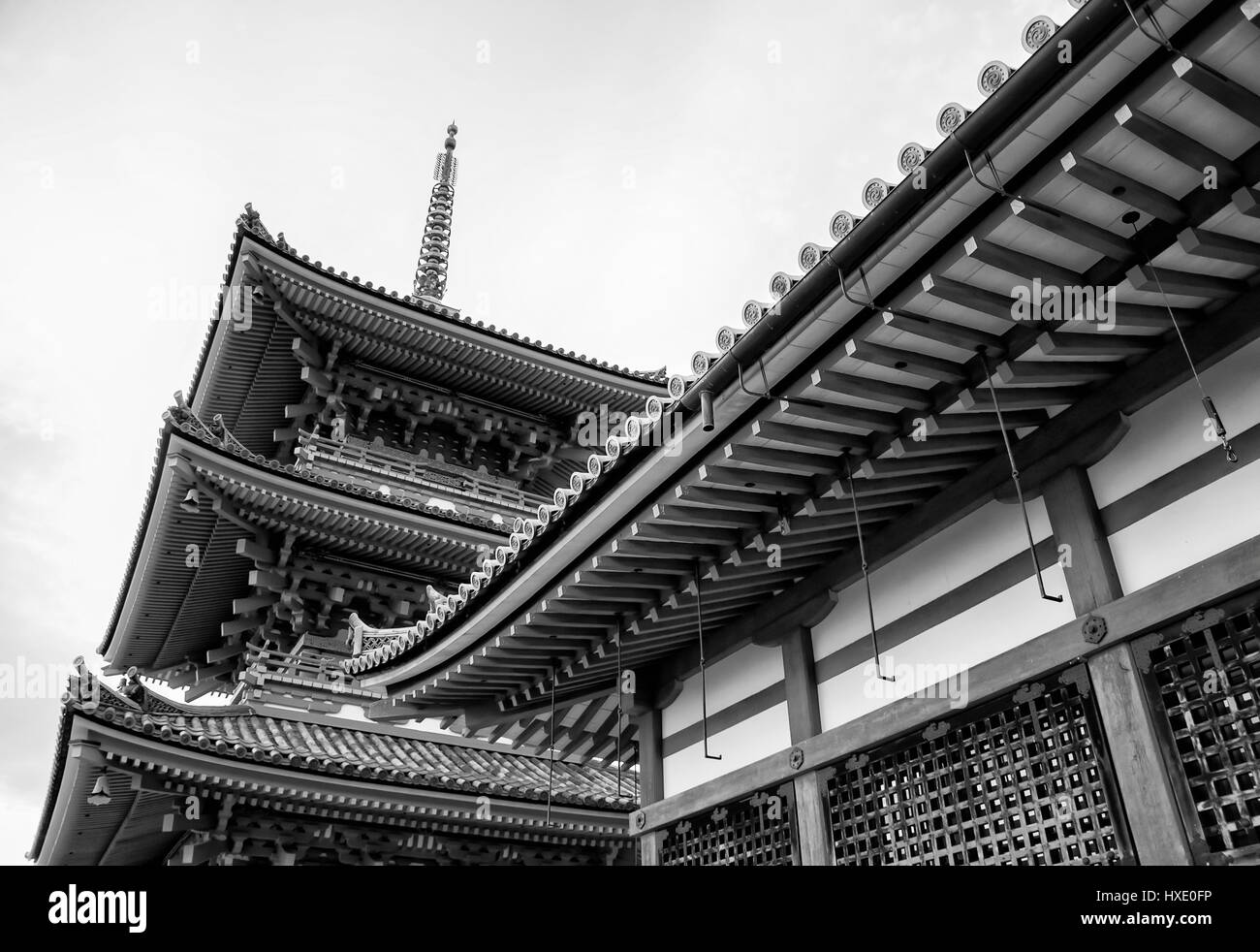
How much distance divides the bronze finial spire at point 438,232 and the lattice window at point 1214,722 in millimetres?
18994

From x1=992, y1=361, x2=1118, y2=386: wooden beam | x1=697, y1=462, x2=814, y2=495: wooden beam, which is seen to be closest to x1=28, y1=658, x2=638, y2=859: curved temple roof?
x1=697, y1=462, x2=814, y2=495: wooden beam

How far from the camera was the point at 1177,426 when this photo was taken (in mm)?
5227

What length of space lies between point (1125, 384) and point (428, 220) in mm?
21759

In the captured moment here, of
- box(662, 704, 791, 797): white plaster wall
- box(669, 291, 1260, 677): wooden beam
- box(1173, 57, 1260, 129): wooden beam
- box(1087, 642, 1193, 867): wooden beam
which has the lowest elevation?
box(1087, 642, 1193, 867): wooden beam

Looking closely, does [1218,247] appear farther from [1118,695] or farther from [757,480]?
[757,480]

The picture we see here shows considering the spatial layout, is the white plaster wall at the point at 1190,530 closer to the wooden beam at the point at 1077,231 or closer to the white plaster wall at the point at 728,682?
the wooden beam at the point at 1077,231

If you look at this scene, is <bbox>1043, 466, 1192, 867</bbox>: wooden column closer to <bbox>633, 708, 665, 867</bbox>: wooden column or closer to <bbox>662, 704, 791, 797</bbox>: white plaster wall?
<bbox>662, 704, 791, 797</bbox>: white plaster wall

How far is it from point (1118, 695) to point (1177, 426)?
1516mm

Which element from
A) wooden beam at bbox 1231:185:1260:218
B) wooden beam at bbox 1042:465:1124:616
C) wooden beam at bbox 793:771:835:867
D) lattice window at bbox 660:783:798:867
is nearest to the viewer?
wooden beam at bbox 1231:185:1260:218

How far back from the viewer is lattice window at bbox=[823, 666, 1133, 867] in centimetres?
516

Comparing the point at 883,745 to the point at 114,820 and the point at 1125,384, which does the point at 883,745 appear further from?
Answer: the point at 114,820

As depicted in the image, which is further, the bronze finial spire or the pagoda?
the bronze finial spire

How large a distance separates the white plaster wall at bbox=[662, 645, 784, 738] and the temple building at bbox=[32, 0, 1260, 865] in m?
0.03

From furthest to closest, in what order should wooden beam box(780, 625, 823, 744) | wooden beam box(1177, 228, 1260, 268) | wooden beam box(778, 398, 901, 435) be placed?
1. wooden beam box(780, 625, 823, 744)
2. wooden beam box(778, 398, 901, 435)
3. wooden beam box(1177, 228, 1260, 268)
